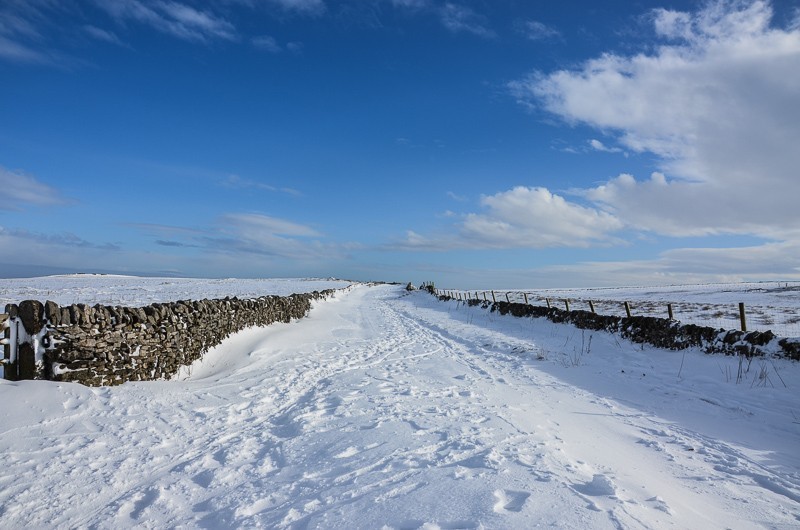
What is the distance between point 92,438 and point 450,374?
249 inches

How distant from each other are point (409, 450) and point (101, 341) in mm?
5198

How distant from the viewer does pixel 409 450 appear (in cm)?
480

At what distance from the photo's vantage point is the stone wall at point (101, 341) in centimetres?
603

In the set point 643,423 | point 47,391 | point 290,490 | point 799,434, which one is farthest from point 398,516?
point 799,434

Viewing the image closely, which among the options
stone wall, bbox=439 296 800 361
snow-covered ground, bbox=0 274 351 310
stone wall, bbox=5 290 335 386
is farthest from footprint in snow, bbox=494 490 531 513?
snow-covered ground, bbox=0 274 351 310

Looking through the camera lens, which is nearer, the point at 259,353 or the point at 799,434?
the point at 799,434

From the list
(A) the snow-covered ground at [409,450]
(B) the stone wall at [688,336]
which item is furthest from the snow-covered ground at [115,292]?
(B) the stone wall at [688,336]

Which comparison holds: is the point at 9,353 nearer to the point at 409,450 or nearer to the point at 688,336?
the point at 409,450

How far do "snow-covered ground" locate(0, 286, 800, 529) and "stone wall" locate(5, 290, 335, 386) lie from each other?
18.6 inches

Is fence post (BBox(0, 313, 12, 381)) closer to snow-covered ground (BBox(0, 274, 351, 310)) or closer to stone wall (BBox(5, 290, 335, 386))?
stone wall (BBox(5, 290, 335, 386))

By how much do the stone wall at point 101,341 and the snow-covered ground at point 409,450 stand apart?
473mm

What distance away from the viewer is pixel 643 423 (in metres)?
6.29

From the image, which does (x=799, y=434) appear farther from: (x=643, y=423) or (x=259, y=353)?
(x=259, y=353)

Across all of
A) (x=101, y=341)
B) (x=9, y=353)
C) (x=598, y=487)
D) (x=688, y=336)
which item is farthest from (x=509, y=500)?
(x=688, y=336)
